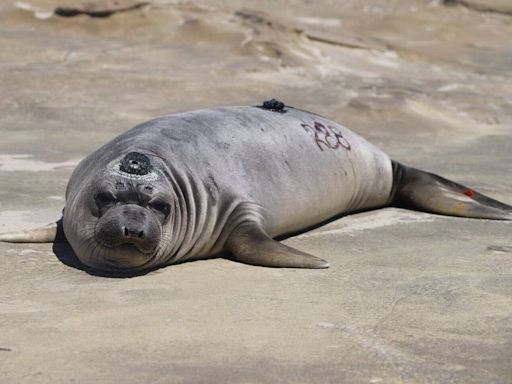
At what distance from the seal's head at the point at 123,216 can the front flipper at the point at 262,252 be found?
1.36 feet

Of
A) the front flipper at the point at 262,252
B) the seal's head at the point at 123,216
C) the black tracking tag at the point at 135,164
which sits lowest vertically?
the front flipper at the point at 262,252

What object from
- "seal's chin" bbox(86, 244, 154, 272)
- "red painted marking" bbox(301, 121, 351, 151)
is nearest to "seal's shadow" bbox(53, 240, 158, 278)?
"seal's chin" bbox(86, 244, 154, 272)

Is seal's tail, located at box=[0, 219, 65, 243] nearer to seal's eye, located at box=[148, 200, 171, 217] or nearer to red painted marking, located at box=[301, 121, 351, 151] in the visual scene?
seal's eye, located at box=[148, 200, 171, 217]

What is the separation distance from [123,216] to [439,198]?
251 cm

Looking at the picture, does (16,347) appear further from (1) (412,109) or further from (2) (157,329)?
(1) (412,109)

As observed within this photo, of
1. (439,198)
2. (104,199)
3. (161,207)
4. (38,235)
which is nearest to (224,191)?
(161,207)

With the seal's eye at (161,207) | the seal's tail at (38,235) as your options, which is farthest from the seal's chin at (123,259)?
the seal's tail at (38,235)

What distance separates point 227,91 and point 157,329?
278 inches

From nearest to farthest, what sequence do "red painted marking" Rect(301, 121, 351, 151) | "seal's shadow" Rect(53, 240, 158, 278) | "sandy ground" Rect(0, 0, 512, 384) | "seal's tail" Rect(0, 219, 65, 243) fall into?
1. "sandy ground" Rect(0, 0, 512, 384)
2. "seal's shadow" Rect(53, 240, 158, 278)
3. "seal's tail" Rect(0, 219, 65, 243)
4. "red painted marking" Rect(301, 121, 351, 151)

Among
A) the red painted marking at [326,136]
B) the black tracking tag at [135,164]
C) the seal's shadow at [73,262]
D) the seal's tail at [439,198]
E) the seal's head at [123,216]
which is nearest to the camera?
the seal's head at [123,216]

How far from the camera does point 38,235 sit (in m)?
5.67

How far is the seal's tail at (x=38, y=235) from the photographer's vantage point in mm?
5645

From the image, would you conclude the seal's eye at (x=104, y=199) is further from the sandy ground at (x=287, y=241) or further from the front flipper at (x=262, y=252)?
the front flipper at (x=262, y=252)

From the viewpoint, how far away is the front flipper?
5223 millimetres
